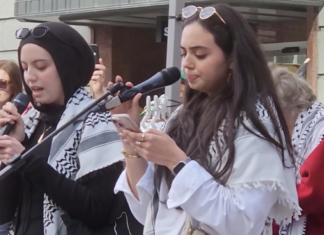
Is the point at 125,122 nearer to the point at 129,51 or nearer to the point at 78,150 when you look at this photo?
the point at 78,150

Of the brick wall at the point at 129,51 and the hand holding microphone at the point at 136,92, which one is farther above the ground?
the hand holding microphone at the point at 136,92

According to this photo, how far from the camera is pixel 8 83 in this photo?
4652mm

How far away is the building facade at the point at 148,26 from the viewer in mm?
7098

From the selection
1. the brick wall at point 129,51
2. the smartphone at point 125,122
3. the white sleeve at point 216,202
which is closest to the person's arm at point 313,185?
the white sleeve at point 216,202

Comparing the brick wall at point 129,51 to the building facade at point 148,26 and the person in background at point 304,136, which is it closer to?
the building facade at point 148,26

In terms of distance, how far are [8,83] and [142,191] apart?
8.01 feet

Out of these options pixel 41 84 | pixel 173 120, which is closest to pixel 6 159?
pixel 41 84

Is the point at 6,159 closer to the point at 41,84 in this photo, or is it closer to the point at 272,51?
the point at 41,84

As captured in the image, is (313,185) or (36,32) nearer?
(36,32)

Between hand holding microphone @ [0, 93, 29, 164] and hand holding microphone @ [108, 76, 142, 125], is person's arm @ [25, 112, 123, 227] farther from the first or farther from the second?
hand holding microphone @ [108, 76, 142, 125]

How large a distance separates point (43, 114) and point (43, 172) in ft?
1.40

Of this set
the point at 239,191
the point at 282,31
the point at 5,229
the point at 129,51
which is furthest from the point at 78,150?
the point at 129,51

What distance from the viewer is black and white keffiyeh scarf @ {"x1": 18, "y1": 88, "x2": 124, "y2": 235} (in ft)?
9.31

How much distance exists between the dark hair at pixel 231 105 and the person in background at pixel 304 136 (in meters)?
0.69
